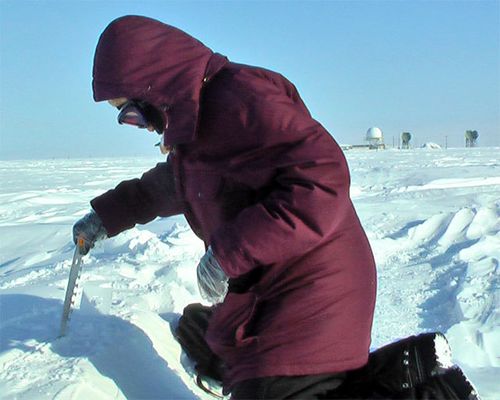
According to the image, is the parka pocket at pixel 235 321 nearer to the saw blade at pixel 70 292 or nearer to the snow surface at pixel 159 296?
the snow surface at pixel 159 296

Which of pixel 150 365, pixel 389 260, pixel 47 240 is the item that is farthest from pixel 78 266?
pixel 47 240

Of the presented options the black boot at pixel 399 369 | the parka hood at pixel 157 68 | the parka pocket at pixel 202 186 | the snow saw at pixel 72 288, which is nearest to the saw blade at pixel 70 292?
the snow saw at pixel 72 288

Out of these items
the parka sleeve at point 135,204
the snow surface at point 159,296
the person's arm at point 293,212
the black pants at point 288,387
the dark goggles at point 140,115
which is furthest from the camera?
the parka sleeve at point 135,204

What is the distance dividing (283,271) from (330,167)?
0.33 metres

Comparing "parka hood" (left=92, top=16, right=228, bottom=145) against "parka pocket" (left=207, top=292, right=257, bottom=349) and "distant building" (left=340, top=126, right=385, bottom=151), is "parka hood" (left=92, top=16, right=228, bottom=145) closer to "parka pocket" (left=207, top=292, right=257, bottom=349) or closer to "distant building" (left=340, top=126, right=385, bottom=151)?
"parka pocket" (left=207, top=292, right=257, bottom=349)

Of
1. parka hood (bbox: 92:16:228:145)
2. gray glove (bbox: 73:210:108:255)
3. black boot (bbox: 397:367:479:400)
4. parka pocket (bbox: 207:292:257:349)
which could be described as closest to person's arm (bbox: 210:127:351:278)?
parka pocket (bbox: 207:292:257:349)

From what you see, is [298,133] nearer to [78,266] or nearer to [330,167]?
[330,167]

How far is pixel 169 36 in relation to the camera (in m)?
1.71

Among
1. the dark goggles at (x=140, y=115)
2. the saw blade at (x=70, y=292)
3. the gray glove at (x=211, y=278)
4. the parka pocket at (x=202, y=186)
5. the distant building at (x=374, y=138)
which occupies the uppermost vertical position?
the dark goggles at (x=140, y=115)

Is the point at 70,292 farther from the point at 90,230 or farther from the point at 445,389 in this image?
the point at 445,389

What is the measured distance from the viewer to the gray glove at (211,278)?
168 cm

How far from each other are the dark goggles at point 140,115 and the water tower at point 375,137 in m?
37.3

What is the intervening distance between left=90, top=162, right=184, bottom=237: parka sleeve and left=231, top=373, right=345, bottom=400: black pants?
87 centimetres

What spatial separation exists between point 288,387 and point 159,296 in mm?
1782
